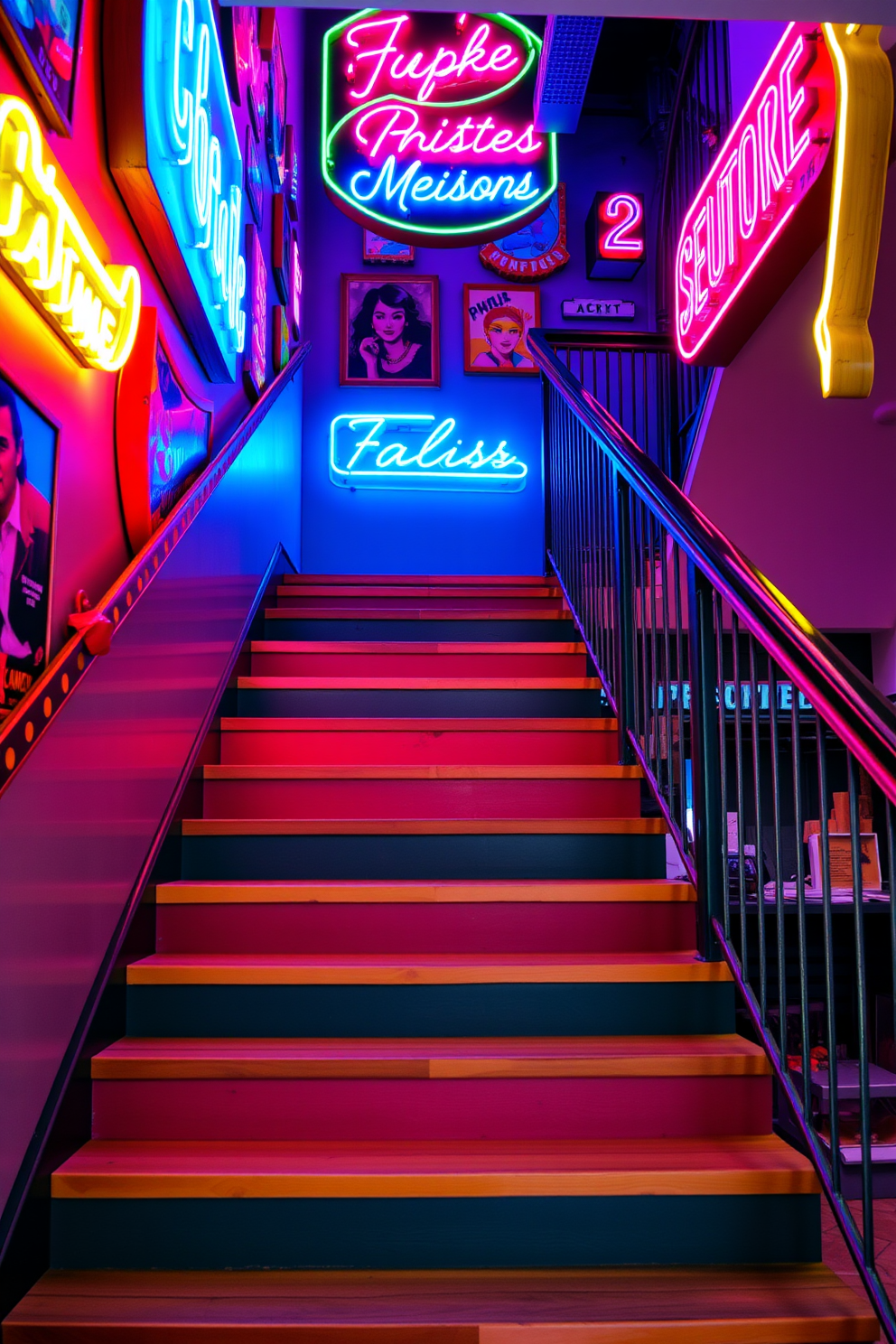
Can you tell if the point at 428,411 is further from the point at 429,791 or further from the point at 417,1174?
the point at 417,1174

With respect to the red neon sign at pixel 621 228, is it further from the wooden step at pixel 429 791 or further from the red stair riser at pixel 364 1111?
the red stair riser at pixel 364 1111

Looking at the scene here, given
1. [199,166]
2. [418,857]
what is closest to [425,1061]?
[418,857]

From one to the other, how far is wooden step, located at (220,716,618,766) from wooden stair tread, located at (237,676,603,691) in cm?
24

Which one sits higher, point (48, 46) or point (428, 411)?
point (428, 411)

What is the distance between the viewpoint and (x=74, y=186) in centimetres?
182

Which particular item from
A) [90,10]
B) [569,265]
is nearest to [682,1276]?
[90,10]

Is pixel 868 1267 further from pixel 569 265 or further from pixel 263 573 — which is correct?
pixel 569 265

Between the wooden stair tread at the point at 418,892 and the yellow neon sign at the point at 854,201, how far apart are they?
1.50 m

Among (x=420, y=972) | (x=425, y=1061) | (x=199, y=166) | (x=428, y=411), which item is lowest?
(x=425, y=1061)

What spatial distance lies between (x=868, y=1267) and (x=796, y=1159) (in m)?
0.27

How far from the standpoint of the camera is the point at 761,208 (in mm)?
3389

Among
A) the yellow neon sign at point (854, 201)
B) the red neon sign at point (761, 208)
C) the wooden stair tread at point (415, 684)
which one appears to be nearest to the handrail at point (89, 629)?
the wooden stair tread at point (415, 684)

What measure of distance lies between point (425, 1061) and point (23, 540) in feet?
3.83

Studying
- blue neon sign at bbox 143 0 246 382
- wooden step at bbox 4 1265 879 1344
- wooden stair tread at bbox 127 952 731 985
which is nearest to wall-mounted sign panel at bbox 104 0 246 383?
Answer: blue neon sign at bbox 143 0 246 382
